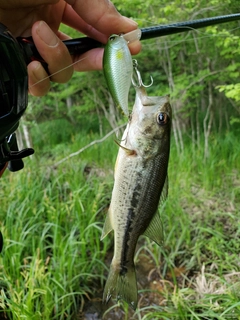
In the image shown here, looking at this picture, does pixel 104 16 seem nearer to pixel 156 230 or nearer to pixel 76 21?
pixel 76 21

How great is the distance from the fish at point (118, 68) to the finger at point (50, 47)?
1.18 feet

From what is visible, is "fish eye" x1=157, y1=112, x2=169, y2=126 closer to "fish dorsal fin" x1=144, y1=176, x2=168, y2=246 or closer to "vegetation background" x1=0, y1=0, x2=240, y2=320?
"fish dorsal fin" x1=144, y1=176, x2=168, y2=246

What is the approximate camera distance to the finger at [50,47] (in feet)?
4.34

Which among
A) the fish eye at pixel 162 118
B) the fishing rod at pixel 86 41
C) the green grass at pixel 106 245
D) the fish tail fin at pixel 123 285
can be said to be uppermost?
the fishing rod at pixel 86 41

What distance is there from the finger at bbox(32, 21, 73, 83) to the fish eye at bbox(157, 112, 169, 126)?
1.68ft

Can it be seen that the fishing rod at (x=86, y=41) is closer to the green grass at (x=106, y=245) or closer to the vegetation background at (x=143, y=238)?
the vegetation background at (x=143, y=238)

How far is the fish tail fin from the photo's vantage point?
1.33 m

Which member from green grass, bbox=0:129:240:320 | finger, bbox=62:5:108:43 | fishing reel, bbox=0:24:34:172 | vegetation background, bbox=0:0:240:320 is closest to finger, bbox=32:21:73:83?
finger, bbox=62:5:108:43

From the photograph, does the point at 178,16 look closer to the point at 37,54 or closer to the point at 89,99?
the point at 37,54

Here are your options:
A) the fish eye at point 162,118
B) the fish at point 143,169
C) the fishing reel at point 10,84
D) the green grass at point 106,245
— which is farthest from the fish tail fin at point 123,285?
the green grass at point 106,245

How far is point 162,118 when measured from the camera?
45.3 inches

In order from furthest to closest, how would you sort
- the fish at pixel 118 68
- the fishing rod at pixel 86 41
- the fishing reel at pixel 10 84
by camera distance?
the fishing rod at pixel 86 41 → the fish at pixel 118 68 → the fishing reel at pixel 10 84

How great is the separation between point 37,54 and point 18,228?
6.85 ft

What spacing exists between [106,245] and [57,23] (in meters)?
2.05
